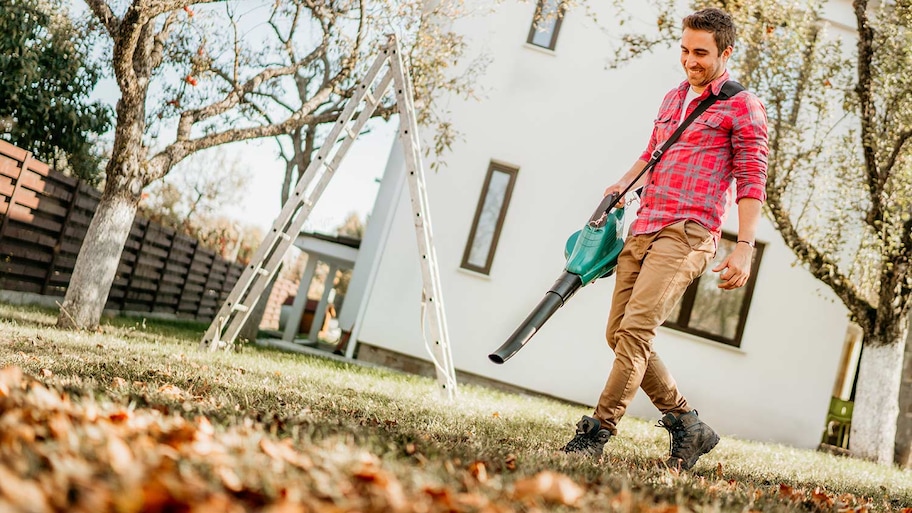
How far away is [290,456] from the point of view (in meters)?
1.94

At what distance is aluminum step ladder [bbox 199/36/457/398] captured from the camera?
657 centimetres

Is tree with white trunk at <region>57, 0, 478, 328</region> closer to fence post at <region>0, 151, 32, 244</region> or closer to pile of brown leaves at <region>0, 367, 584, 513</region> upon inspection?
fence post at <region>0, 151, 32, 244</region>

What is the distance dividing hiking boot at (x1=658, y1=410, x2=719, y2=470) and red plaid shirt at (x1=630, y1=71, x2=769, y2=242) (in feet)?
3.12

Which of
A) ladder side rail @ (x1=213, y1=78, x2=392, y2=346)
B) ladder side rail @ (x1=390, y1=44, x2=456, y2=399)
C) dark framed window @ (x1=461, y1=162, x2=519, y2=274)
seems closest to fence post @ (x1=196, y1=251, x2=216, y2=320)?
dark framed window @ (x1=461, y1=162, x2=519, y2=274)

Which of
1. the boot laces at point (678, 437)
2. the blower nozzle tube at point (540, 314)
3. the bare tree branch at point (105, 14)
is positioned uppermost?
the bare tree branch at point (105, 14)

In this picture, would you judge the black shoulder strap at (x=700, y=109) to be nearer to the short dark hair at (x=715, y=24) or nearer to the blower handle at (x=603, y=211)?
the short dark hair at (x=715, y=24)

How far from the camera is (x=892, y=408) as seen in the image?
29.9 ft

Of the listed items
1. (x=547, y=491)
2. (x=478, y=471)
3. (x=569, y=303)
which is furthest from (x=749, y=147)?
(x=569, y=303)

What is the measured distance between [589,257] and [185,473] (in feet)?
9.23

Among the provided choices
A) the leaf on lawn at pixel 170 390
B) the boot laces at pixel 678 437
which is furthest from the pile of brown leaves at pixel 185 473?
the boot laces at pixel 678 437

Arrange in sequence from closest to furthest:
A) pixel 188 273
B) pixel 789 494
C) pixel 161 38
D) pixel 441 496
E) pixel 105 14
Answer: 1. pixel 441 496
2. pixel 789 494
3. pixel 105 14
4. pixel 161 38
5. pixel 188 273

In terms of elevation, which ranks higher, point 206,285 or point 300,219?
point 300,219

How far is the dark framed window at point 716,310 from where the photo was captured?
10.4 meters

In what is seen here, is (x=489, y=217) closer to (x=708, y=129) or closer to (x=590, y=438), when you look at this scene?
(x=708, y=129)
